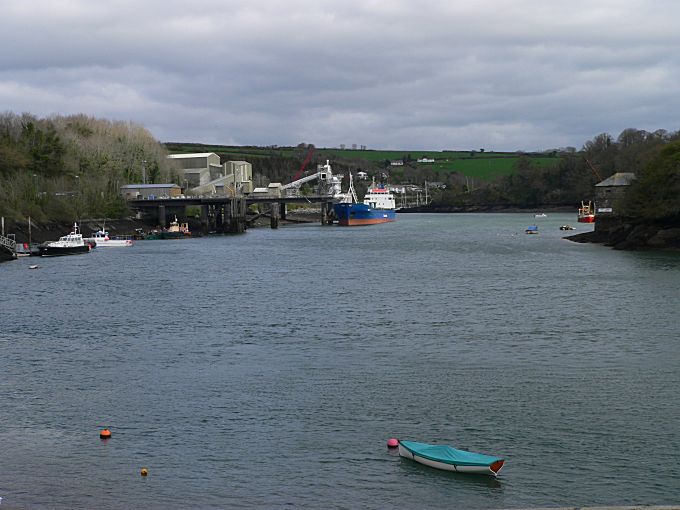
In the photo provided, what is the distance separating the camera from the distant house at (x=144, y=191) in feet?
450

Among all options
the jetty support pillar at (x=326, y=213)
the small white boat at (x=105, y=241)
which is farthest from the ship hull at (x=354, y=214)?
the small white boat at (x=105, y=241)

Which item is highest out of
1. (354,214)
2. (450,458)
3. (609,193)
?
(609,193)

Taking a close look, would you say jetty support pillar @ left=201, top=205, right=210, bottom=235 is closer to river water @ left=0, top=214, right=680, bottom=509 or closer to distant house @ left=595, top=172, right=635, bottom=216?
distant house @ left=595, top=172, right=635, bottom=216

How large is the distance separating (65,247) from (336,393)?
6741 cm

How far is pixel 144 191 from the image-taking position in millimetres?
139500

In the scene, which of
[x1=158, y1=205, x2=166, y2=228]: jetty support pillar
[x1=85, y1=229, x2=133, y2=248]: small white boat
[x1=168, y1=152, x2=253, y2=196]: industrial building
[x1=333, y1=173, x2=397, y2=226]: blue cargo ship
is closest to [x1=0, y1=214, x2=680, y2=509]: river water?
[x1=85, y1=229, x2=133, y2=248]: small white boat

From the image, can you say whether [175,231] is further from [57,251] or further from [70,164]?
[57,251]

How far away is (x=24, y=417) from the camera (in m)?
24.8

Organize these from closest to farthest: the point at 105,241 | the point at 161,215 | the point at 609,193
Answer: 1. the point at 609,193
2. the point at 105,241
3. the point at 161,215

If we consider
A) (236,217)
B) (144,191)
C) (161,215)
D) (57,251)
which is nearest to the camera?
(57,251)

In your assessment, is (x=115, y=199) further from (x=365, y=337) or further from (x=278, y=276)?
(x=365, y=337)

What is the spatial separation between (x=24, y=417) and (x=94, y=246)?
78668 millimetres

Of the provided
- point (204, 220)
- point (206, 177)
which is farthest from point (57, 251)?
point (206, 177)

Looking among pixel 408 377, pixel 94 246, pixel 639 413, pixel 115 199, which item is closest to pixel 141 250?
pixel 94 246
